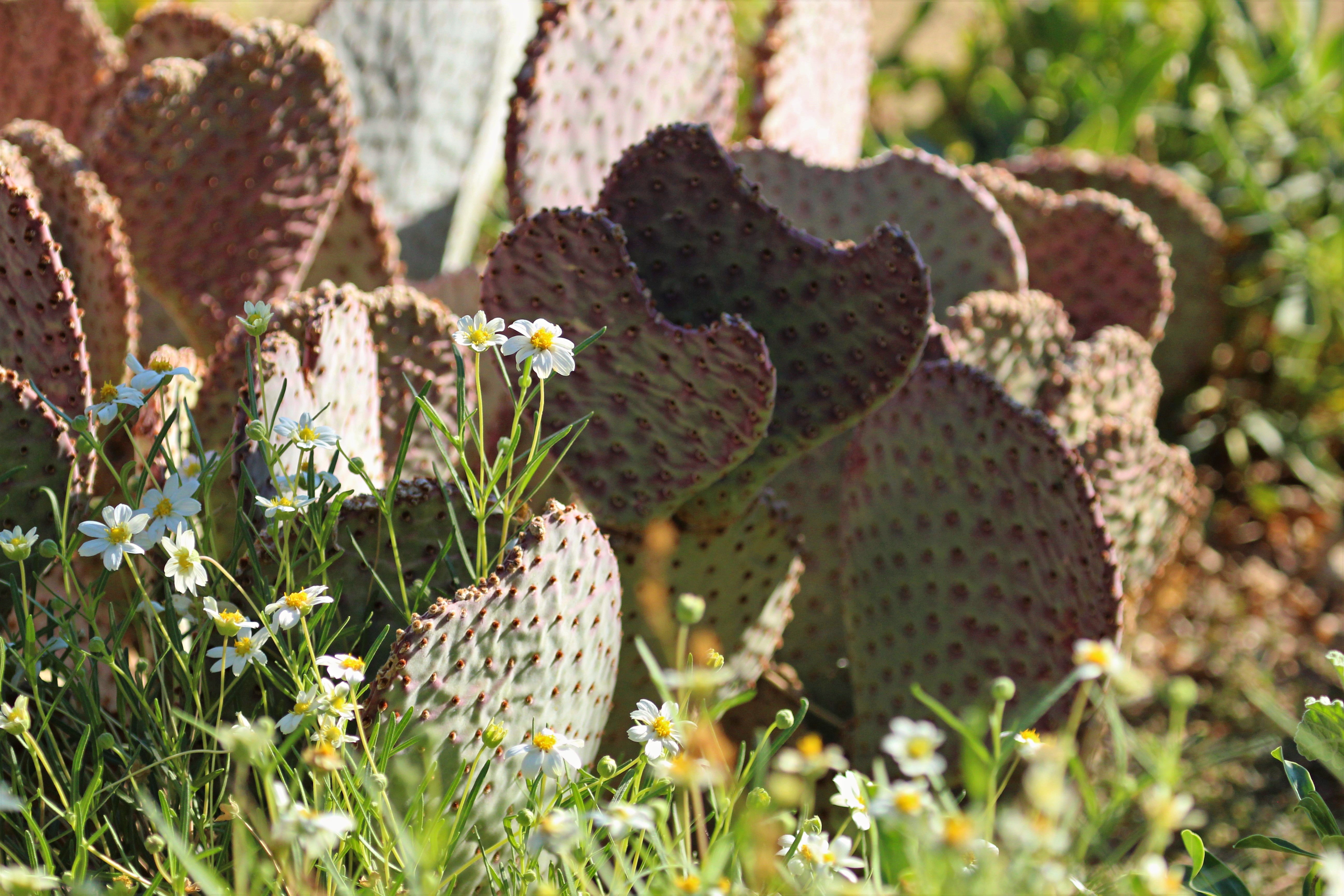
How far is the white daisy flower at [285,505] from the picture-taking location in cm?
102

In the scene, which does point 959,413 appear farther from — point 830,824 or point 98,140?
point 98,140

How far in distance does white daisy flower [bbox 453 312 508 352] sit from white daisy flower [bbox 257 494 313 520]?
0.64ft

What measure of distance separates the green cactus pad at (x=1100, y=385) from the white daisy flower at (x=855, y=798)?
0.89 m

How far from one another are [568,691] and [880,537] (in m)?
0.62

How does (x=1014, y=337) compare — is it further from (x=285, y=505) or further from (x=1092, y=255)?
(x=285, y=505)

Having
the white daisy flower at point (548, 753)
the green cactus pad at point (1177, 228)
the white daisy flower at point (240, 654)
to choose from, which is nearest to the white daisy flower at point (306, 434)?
the white daisy flower at point (240, 654)

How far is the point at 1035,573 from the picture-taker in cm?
155

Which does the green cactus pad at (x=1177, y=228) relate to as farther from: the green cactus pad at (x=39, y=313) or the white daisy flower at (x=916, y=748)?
the white daisy flower at (x=916, y=748)

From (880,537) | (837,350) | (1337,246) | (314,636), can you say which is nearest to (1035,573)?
(880,537)

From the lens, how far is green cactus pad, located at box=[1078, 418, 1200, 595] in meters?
1.71

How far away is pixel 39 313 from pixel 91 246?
0.85ft

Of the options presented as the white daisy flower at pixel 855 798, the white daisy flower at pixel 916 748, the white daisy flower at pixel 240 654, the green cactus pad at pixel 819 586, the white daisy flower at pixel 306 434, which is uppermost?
the white daisy flower at pixel 916 748

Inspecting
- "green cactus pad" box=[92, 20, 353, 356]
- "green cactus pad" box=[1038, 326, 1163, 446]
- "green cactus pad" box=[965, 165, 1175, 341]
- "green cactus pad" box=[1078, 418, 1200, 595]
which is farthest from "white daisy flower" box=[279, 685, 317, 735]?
"green cactus pad" box=[965, 165, 1175, 341]

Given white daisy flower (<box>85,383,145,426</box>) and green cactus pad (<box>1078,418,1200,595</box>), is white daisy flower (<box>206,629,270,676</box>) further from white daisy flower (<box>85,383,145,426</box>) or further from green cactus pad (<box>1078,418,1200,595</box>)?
green cactus pad (<box>1078,418,1200,595</box>)
